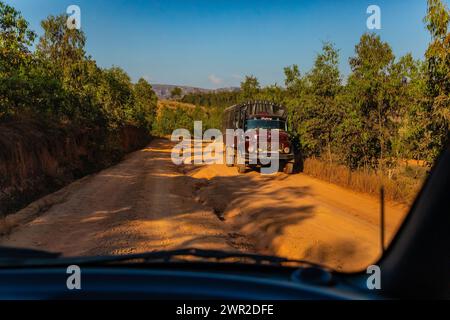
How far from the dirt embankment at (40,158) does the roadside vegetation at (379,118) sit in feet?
32.7

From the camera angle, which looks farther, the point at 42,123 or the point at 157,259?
the point at 42,123

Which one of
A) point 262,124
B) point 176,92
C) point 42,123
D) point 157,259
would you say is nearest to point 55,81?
point 42,123

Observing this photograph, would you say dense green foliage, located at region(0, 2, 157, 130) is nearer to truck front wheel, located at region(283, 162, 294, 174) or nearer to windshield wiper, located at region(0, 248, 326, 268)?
truck front wheel, located at region(283, 162, 294, 174)

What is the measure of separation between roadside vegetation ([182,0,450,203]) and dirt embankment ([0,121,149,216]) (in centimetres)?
997

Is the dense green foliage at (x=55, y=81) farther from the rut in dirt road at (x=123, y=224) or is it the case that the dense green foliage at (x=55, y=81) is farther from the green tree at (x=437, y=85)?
the green tree at (x=437, y=85)

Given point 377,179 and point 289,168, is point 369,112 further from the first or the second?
point 289,168

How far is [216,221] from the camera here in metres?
11.1

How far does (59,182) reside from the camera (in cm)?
1770

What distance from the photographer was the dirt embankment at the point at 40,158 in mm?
14388

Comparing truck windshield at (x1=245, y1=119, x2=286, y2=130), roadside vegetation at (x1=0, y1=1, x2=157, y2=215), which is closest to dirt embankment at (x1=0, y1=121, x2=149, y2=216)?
roadside vegetation at (x1=0, y1=1, x2=157, y2=215)

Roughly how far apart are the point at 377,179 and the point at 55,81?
13.2 meters

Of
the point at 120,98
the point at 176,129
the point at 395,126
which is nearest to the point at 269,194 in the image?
the point at 395,126
